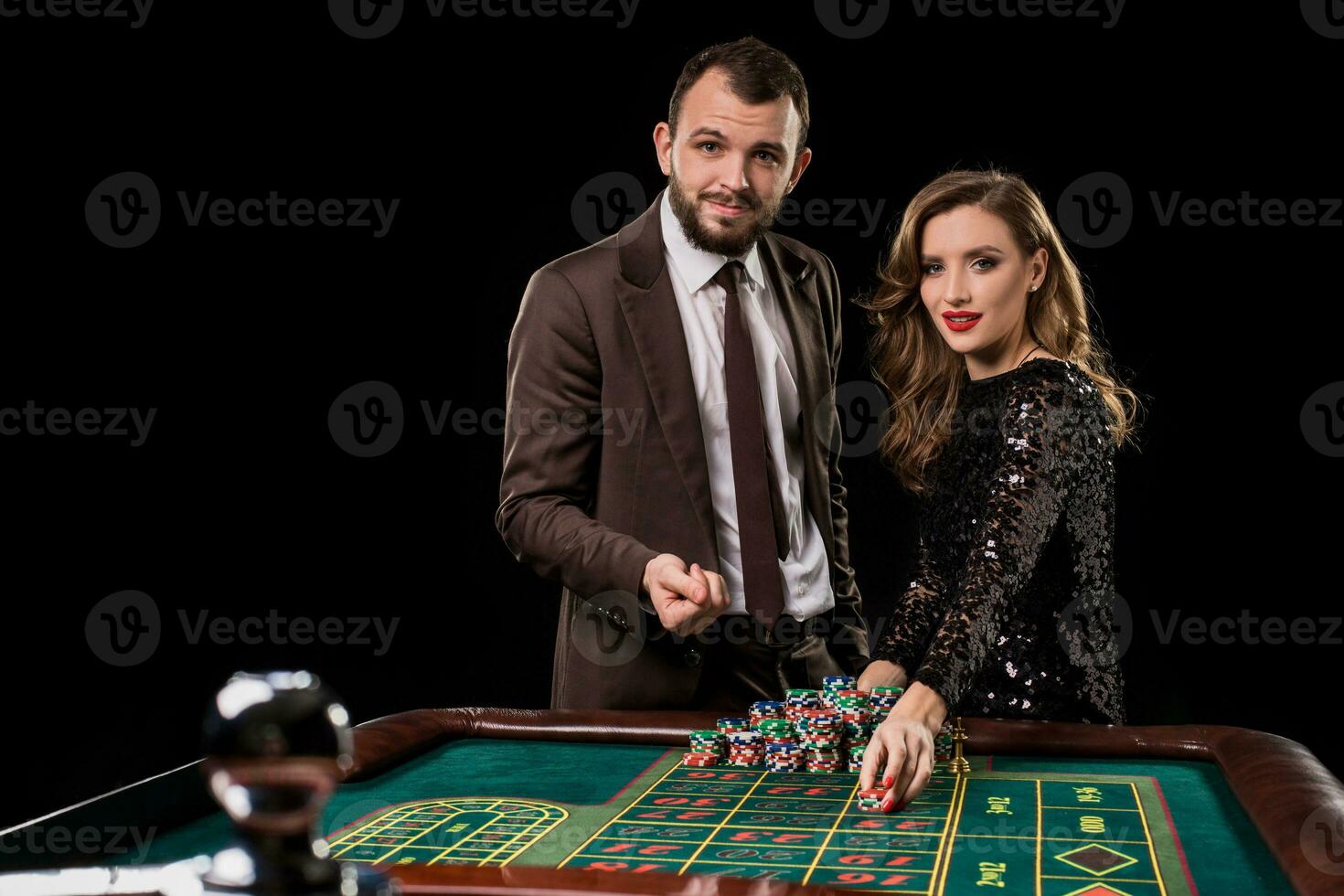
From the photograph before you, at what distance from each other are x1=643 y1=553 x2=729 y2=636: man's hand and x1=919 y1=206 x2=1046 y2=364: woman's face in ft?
2.73

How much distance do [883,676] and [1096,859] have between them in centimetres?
115

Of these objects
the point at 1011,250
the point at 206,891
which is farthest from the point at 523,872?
the point at 1011,250

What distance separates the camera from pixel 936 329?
323cm

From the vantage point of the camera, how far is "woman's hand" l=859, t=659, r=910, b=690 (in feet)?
9.23

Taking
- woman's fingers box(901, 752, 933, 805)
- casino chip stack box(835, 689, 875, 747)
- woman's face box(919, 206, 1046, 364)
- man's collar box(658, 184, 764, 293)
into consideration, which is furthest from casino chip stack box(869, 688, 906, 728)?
man's collar box(658, 184, 764, 293)

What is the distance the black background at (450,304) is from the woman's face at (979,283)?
1942mm

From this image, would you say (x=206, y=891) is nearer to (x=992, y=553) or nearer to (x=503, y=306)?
(x=992, y=553)

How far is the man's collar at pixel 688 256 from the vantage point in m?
3.49

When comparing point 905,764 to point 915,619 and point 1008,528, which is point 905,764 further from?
point 915,619

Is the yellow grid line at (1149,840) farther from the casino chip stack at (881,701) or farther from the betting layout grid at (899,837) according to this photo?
the casino chip stack at (881,701)

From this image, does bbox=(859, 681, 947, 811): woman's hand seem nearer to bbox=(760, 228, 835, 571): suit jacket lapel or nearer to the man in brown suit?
the man in brown suit

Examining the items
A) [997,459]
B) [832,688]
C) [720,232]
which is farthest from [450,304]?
[832,688]

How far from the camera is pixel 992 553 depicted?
2.58 metres

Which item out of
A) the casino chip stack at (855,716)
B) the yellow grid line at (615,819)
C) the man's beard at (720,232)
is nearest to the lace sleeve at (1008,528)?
the casino chip stack at (855,716)
